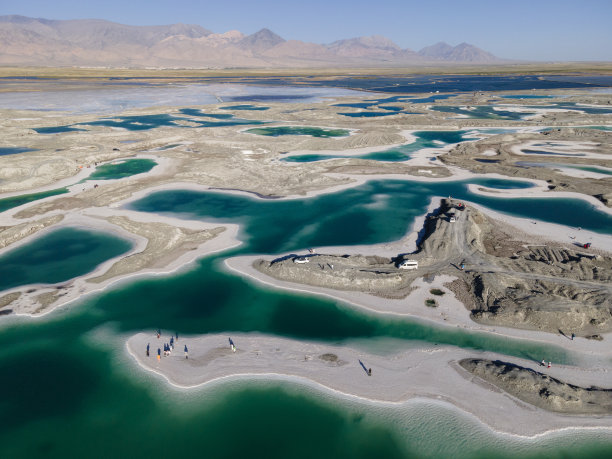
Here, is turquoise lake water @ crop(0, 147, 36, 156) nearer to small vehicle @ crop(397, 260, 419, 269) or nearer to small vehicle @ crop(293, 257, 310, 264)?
small vehicle @ crop(293, 257, 310, 264)

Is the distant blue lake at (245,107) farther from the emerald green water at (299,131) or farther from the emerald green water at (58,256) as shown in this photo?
the emerald green water at (58,256)

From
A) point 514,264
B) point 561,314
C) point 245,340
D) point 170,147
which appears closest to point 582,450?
point 561,314

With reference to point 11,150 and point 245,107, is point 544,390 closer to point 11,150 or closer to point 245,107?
point 11,150

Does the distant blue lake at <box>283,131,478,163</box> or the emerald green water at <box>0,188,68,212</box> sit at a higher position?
the distant blue lake at <box>283,131,478,163</box>

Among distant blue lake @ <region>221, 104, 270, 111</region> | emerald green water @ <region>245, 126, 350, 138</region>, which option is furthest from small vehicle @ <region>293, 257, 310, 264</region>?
distant blue lake @ <region>221, 104, 270, 111</region>

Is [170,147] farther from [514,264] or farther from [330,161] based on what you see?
[514,264]
